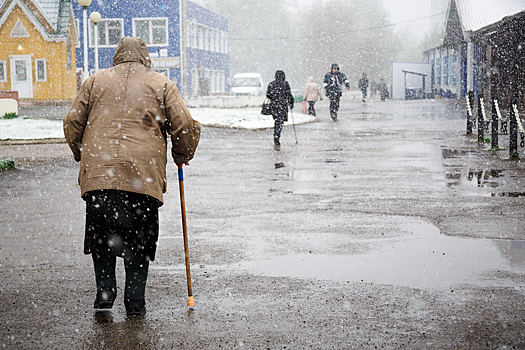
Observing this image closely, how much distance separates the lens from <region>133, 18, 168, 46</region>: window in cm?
5022

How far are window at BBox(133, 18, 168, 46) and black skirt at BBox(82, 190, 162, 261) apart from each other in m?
46.7

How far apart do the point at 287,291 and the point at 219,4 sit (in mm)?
99133

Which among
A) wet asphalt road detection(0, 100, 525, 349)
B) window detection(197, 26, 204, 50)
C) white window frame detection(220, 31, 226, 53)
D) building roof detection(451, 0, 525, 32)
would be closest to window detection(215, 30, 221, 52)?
white window frame detection(220, 31, 226, 53)

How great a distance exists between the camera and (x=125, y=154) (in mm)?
4492

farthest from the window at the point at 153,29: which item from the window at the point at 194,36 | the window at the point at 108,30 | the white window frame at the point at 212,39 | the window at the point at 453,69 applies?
the window at the point at 453,69

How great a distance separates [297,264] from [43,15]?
1440 inches

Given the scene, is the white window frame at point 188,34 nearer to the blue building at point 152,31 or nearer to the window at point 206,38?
the blue building at point 152,31

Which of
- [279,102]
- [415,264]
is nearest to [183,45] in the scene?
[279,102]

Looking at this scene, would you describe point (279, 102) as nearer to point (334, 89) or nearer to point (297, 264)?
point (334, 89)

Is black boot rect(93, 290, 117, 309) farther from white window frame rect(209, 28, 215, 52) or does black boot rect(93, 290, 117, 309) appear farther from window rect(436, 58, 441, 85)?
white window frame rect(209, 28, 215, 52)

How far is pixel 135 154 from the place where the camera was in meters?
4.52

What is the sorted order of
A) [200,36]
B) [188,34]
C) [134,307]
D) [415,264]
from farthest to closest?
[200,36] → [188,34] → [415,264] → [134,307]

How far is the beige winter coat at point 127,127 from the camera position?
4496 mm

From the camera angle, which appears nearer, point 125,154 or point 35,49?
point 125,154
